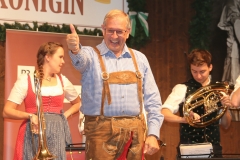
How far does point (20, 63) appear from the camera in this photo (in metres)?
5.54

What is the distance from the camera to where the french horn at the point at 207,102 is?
4.50m

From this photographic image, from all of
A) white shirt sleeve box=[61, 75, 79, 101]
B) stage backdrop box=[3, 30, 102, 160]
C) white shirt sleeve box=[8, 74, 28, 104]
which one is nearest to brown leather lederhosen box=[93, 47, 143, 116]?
white shirt sleeve box=[8, 74, 28, 104]

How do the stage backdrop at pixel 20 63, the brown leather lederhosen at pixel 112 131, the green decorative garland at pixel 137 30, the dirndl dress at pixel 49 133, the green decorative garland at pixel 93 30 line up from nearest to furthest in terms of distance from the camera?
the brown leather lederhosen at pixel 112 131 → the dirndl dress at pixel 49 133 → the stage backdrop at pixel 20 63 → the green decorative garland at pixel 93 30 → the green decorative garland at pixel 137 30

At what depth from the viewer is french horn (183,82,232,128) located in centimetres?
450

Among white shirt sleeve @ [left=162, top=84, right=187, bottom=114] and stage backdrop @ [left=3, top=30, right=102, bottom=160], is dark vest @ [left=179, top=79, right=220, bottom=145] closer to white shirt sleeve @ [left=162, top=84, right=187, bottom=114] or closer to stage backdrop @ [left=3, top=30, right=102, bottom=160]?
white shirt sleeve @ [left=162, top=84, right=187, bottom=114]

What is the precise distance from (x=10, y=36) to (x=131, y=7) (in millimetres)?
1667

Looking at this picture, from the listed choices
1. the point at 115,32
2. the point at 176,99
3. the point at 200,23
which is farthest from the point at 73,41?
the point at 200,23

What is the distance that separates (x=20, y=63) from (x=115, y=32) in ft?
7.61

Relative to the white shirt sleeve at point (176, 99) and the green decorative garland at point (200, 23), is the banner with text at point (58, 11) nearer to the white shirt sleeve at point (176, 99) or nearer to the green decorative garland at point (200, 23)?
the green decorative garland at point (200, 23)

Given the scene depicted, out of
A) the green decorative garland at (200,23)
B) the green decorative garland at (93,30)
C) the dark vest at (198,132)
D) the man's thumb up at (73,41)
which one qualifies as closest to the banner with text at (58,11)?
the green decorative garland at (93,30)

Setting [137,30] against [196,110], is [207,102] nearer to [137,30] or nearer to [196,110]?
[196,110]

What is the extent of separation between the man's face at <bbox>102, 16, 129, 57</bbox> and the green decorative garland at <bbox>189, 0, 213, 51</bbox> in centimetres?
339

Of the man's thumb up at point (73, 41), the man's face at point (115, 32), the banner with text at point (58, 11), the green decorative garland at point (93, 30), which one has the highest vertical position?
the banner with text at point (58, 11)

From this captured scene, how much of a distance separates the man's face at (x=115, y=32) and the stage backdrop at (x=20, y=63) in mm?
2203
